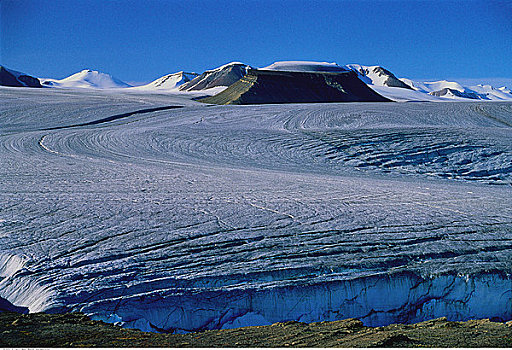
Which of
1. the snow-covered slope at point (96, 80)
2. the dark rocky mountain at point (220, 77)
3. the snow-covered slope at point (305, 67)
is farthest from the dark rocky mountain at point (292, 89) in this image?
the snow-covered slope at point (96, 80)

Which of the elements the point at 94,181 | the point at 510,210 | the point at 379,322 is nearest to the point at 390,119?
the point at 510,210

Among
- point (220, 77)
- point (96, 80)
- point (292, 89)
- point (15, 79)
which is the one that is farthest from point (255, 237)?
point (96, 80)

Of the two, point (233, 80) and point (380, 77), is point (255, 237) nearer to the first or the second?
point (233, 80)

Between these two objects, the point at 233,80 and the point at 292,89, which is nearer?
the point at 292,89

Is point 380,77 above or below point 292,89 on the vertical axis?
above

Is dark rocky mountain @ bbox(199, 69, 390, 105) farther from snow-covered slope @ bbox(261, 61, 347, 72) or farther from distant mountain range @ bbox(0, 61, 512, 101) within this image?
snow-covered slope @ bbox(261, 61, 347, 72)

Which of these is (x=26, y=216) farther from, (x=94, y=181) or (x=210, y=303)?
(x=210, y=303)
